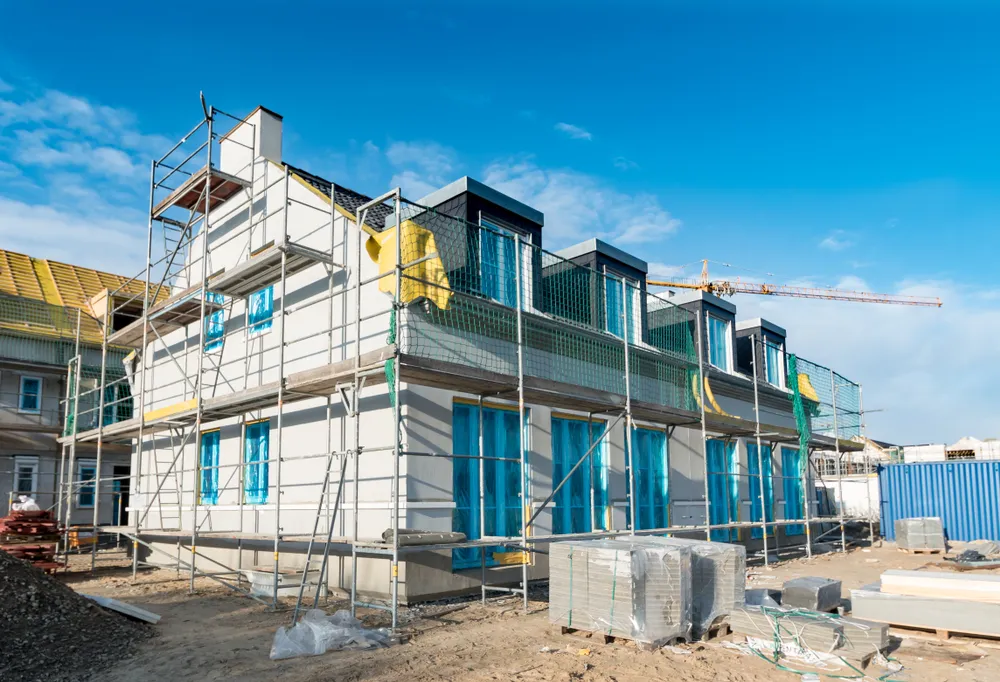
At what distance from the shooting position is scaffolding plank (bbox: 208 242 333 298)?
1180cm

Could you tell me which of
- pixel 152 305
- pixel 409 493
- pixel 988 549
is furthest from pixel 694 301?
pixel 152 305

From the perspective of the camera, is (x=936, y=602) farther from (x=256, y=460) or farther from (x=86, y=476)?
(x=86, y=476)

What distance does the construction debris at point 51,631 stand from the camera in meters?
7.70

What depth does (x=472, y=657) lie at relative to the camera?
7.61 m

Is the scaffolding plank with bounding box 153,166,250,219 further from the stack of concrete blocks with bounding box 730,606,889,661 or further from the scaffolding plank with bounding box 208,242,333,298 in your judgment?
the stack of concrete blocks with bounding box 730,606,889,661

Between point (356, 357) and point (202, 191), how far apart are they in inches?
314

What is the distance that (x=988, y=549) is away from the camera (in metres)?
18.0

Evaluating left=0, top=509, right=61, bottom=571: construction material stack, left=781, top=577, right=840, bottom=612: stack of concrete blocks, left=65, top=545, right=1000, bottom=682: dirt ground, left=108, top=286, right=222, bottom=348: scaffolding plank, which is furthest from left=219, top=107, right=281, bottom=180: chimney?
left=781, top=577, right=840, bottom=612: stack of concrete blocks

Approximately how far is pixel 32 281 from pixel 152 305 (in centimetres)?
1185

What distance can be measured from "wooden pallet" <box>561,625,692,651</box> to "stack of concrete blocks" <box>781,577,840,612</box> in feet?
6.64

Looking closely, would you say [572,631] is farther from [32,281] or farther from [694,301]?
[32,281]

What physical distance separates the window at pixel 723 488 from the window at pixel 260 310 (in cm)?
1002

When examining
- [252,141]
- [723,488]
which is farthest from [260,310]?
[723,488]

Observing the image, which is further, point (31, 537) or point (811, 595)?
point (31, 537)
